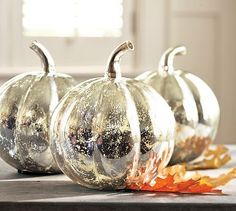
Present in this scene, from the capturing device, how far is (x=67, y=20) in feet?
9.60

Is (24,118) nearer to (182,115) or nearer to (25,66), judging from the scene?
(182,115)

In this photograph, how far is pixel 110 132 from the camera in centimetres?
93

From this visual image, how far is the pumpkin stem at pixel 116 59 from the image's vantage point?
3.18ft

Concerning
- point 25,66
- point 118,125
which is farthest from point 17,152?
point 25,66

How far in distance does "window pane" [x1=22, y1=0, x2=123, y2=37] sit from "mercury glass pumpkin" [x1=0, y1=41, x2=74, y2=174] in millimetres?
1821

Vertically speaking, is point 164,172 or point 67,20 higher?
point 67,20

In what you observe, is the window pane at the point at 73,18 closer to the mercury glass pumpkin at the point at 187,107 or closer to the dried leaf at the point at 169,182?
the mercury glass pumpkin at the point at 187,107

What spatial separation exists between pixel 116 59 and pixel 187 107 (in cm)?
24

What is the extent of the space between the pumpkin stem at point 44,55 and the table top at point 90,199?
0.67ft

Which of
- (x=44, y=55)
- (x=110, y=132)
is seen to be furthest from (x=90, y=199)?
(x=44, y=55)

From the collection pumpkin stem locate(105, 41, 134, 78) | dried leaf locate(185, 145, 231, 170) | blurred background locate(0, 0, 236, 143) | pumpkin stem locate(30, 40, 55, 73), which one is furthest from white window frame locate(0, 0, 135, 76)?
pumpkin stem locate(105, 41, 134, 78)

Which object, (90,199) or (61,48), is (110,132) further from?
(61,48)

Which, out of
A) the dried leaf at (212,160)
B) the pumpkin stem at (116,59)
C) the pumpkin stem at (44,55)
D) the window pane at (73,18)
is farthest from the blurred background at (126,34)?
the pumpkin stem at (116,59)

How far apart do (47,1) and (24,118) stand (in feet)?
6.30
